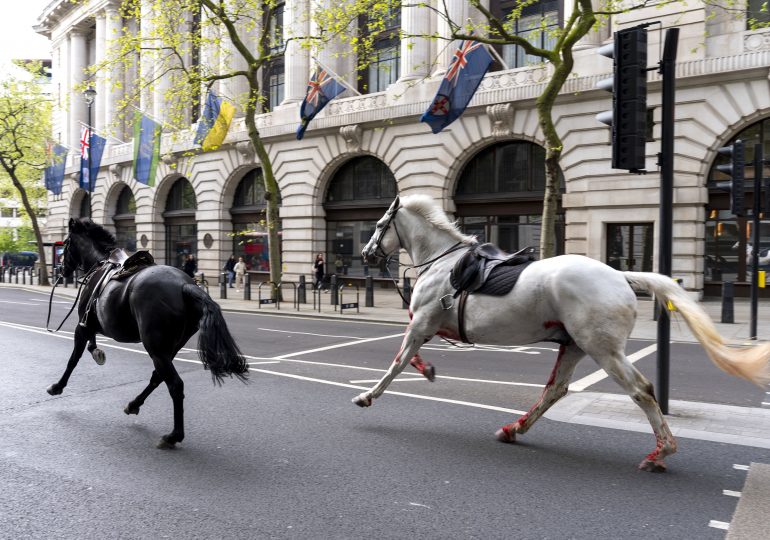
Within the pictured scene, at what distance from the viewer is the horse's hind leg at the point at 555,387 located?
5680 mm

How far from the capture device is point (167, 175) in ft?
129

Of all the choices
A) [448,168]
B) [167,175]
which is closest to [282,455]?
[448,168]

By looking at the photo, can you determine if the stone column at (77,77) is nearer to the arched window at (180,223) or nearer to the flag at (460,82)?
the arched window at (180,223)

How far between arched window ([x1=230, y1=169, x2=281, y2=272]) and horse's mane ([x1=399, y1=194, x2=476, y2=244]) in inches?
1118

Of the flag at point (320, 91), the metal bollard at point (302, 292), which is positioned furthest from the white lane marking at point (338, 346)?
the flag at point (320, 91)

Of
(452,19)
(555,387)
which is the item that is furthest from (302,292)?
(555,387)

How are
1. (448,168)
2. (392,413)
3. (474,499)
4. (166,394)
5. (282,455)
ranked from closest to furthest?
1. (474,499)
2. (282,455)
3. (392,413)
4. (166,394)
5. (448,168)

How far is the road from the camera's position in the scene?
4.00m

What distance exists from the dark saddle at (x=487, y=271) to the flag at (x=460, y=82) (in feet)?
52.5

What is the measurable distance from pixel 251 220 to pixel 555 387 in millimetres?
30890

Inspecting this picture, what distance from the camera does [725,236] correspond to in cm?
2194

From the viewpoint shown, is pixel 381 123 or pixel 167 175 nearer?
pixel 381 123

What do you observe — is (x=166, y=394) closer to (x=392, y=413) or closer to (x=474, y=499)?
(x=392, y=413)

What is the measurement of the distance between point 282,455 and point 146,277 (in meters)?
2.21
